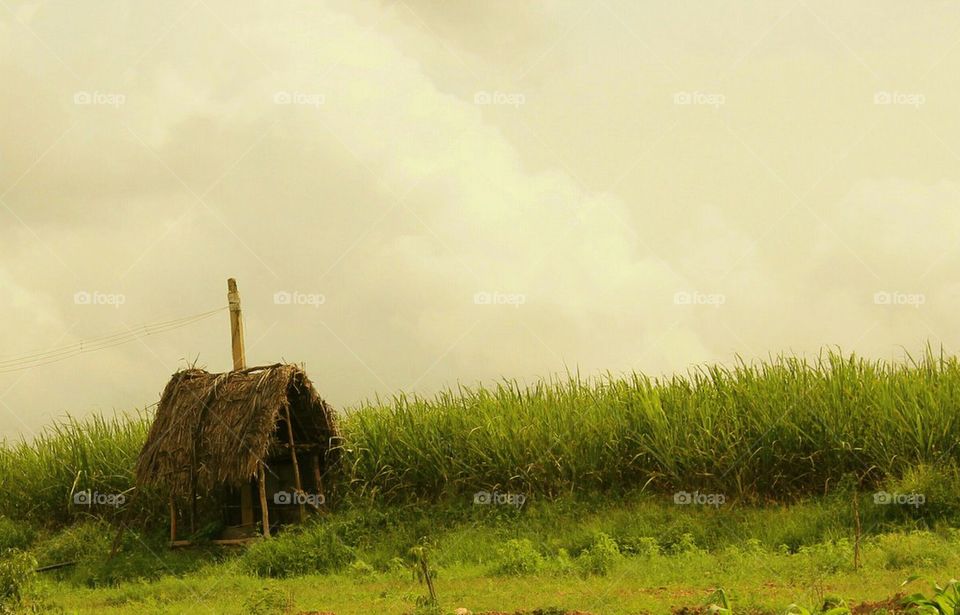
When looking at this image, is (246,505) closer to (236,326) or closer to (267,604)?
(236,326)

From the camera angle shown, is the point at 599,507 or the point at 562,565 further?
the point at 599,507

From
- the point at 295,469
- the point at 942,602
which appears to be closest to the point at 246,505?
the point at 295,469

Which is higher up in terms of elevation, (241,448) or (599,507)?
(241,448)

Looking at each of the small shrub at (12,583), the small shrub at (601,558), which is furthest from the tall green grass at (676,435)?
the small shrub at (12,583)

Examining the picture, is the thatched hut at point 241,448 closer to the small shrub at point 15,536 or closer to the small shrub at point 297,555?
the small shrub at point 297,555

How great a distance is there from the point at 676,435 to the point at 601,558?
3380mm

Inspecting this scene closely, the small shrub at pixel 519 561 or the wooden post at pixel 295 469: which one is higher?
the wooden post at pixel 295 469

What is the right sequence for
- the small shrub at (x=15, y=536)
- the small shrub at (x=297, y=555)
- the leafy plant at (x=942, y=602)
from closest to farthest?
the leafy plant at (x=942, y=602)
the small shrub at (x=297, y=555)
the small shrub at (x=15, y=536)

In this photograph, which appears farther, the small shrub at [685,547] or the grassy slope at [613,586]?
the small shrub at [685,547]

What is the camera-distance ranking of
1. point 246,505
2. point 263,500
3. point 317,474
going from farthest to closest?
point 317,474
point 246,505
point 263,500

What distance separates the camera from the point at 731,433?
582 inches

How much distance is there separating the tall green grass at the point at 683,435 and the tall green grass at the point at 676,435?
0.02m

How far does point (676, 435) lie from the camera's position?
49.4 feet

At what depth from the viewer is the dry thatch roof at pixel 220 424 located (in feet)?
48.5
